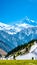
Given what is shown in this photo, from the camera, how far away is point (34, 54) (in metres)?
198

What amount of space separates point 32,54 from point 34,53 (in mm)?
1981

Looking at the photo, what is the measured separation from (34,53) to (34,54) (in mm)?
1784

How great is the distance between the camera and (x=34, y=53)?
19938cm

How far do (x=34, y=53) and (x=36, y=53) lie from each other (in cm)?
258

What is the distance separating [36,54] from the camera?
642 ft

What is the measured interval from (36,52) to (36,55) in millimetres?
6698

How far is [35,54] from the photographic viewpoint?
197 meters

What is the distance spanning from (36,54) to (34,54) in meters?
2.57

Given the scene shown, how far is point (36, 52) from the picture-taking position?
19825 centimetres

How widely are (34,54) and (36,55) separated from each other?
602 centimetres

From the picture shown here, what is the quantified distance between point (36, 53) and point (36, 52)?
3.90 ft

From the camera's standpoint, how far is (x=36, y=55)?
191875 millimetres

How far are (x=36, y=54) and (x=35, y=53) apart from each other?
2.56 meters
